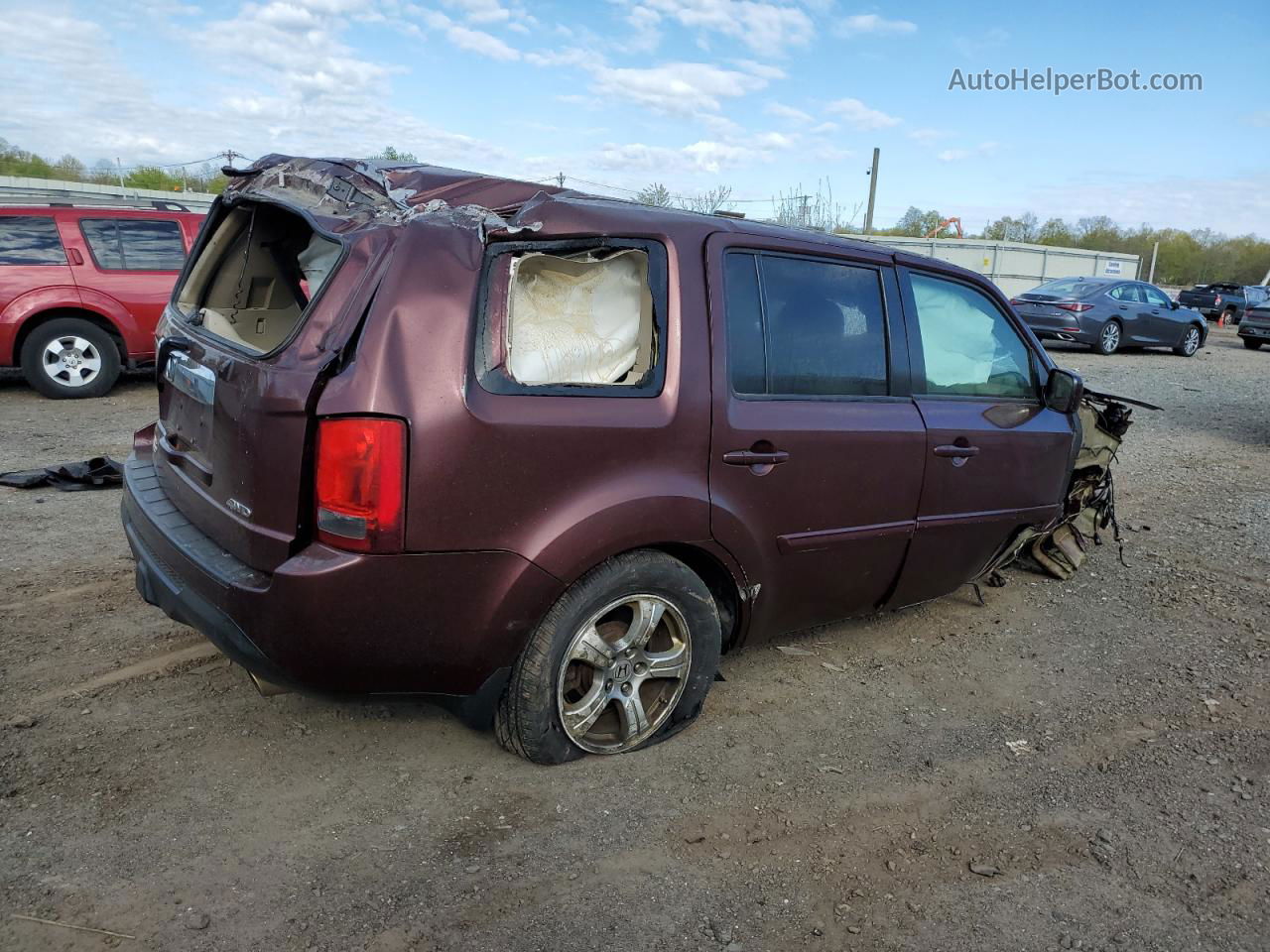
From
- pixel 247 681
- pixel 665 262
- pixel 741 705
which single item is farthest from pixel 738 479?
pixel 247 681

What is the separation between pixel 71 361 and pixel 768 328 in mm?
7920

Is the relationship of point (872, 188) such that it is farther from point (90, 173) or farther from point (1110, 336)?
point (90, 173)

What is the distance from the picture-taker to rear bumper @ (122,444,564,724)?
2.51 m

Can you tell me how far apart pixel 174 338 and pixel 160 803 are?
154 centimetres

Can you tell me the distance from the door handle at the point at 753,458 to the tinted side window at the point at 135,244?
24.6 ft

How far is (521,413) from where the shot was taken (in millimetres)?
2645

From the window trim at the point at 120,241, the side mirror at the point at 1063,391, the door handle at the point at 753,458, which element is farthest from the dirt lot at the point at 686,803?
the window trim at the point at 120,241

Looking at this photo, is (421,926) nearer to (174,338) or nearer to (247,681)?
(247,681)

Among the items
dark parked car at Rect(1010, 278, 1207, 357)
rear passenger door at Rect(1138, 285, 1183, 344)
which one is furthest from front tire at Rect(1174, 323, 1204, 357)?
rear passenger door at Rect(1138, 285, 1183, 344)

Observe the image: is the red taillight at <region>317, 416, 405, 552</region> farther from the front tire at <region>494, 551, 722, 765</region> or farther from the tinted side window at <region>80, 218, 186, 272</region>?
the tinted side window at <region>80, 218, 186, 272</region>

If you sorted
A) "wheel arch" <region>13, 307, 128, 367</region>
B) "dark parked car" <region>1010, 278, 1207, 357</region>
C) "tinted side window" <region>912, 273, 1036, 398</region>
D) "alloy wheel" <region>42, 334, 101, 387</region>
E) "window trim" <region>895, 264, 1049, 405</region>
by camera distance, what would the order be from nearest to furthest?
"window trim" <region>895, 264, 1049, 405</region>
"tinted side window" <region>912, 273, 1036, 398</region>
"wheel arch" <region>13, 307, 128, 367</region>
"alloy wheel" <region>42, 334, 101, 387</region>
"dark parked car" <region>1010, 278, 1207, 357</region>

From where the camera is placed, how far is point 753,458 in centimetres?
313

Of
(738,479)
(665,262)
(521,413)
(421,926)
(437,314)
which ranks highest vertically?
(665,262)

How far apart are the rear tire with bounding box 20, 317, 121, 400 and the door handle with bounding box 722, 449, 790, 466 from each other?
787cm
